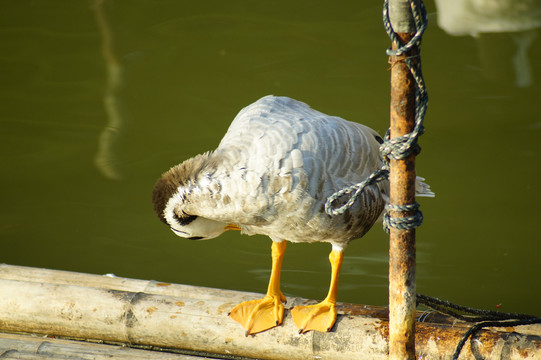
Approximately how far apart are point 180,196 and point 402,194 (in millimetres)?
951

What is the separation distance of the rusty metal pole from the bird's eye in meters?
0.93

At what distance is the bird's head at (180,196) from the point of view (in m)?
2.78

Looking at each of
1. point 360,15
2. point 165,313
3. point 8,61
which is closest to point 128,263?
point 165,313

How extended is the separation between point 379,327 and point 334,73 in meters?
4.25

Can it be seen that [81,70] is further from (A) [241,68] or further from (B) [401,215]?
(B) [401,215]

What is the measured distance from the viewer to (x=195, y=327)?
2.82 metres

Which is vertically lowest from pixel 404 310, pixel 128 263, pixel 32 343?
pixel 128 263

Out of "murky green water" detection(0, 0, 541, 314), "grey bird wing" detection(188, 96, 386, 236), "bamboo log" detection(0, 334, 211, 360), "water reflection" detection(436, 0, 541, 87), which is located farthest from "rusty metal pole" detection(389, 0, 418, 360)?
"water reflection" detection(436, 0, 541, 87)

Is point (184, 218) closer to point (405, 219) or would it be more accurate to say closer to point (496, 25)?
point (405, 219)

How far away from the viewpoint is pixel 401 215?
2.27 metres

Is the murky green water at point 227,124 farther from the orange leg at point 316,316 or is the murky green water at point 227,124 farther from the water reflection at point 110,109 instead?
the orange leg at point 316,316

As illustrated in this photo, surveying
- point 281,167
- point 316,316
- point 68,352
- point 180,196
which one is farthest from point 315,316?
point 68,352

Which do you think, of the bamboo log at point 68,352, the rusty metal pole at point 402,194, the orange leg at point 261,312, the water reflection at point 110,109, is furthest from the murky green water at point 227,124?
the rusty metal pole at point 402,194

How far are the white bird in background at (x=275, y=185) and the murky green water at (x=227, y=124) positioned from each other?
135cm
